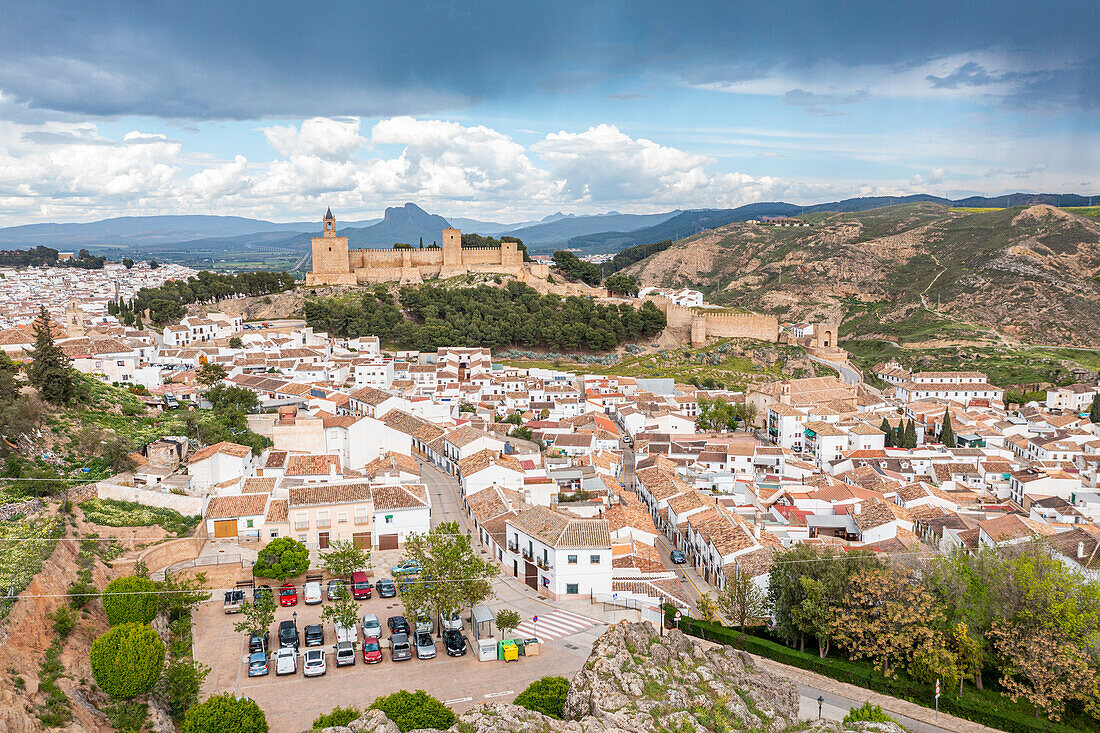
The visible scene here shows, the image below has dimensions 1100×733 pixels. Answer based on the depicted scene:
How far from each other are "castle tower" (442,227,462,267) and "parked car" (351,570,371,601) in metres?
50.9

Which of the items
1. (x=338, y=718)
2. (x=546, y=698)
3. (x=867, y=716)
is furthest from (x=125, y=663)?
(x=867, y=716)

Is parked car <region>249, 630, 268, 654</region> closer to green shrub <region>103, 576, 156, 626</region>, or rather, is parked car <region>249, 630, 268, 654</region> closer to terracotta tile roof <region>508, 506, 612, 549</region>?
green shrub <region>103, 576, 156, 626</region>

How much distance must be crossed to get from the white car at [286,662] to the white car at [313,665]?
0.62ft

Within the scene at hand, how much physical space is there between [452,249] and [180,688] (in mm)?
56796

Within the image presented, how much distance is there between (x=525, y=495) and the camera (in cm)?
2327

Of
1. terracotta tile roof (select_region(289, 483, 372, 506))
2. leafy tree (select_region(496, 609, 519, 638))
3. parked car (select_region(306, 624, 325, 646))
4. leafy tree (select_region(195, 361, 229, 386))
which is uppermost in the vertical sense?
leafy tree (select_region(195, 361, 229, 386))

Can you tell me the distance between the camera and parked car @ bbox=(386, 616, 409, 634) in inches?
565

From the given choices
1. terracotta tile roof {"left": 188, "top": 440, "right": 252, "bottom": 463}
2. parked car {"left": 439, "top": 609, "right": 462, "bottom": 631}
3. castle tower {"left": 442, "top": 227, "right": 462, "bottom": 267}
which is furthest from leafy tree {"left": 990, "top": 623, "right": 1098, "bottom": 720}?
castle tower {"left": 442, "top": 227, "right": 462, "bottom": 267}

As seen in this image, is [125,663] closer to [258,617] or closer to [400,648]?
[258,617]

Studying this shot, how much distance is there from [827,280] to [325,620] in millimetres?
79978

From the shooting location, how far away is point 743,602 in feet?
52.4

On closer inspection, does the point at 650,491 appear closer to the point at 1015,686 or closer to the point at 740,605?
the point at 740,605

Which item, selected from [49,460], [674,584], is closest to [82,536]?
[49,460]

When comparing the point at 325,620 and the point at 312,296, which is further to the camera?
the point at 312,296
